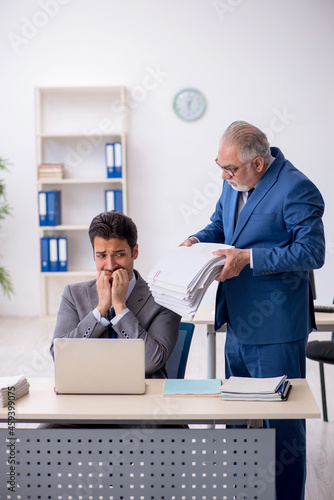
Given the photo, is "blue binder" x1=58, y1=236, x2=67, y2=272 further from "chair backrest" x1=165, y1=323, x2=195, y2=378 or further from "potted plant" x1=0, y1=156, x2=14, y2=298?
"chair backrest" x1=165, y1=323, x2=195, y2=378

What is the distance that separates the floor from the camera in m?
2.95

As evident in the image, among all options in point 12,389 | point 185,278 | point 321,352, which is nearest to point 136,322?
point 185,278

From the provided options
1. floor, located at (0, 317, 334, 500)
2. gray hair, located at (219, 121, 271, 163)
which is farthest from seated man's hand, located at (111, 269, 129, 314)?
floor, located at (0, 317, 334, 500)

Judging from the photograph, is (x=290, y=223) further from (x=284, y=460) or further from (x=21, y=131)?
(x=21, y=131)

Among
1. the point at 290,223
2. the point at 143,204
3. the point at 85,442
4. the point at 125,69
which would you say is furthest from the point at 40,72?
the point at 85,442

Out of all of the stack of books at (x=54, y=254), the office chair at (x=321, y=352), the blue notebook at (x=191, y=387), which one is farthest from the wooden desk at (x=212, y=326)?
the stack of books at (x=54, y=254)

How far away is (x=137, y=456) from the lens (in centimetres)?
184

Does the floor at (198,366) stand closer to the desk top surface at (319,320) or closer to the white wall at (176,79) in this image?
the desk top surface at (319,320)

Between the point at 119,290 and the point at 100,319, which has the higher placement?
the point at 119,290

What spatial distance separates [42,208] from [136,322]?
4345 millimetres

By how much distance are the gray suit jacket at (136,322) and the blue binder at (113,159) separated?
397 cm

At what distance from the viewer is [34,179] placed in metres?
6.66

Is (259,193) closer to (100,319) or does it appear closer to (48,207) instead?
(100,319)

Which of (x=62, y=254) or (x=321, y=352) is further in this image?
(x=62, y=254)
